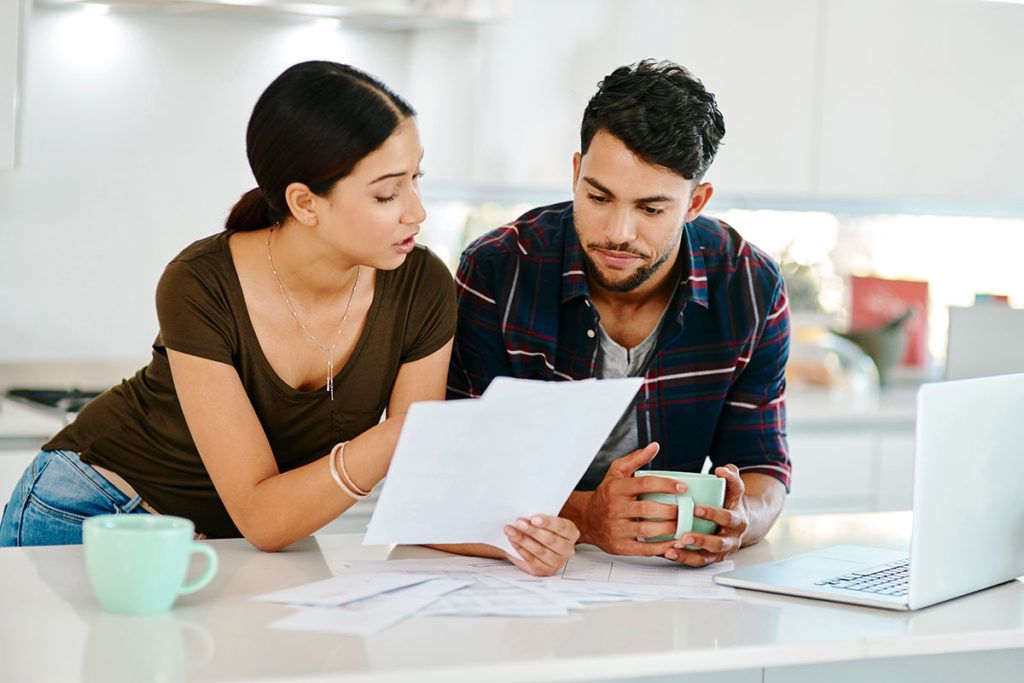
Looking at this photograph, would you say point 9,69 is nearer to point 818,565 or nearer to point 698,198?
point 698,198

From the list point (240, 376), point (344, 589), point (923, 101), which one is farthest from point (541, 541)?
point (923, 101)

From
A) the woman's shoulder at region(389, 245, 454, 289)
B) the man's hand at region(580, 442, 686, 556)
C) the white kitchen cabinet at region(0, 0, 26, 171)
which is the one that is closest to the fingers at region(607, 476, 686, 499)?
the man's hand at region(580, 442, 686, 556)

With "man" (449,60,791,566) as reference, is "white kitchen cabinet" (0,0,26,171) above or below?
above

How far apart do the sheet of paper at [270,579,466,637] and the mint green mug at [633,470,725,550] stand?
0.99 feet

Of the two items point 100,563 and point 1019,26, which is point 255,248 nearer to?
point 100,563

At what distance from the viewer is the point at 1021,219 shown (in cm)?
450

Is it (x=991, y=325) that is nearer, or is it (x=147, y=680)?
(x=147, y=680)

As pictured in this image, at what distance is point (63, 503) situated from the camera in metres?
1.75

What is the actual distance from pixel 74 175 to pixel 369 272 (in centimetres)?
165

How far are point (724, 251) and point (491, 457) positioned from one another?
792 millimetres

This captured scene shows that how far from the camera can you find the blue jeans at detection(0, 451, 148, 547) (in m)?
1.74

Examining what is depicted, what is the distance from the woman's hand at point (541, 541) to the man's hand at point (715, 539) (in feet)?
0.47

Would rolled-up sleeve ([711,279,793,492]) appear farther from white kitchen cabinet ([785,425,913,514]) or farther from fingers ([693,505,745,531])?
white kitchen cabinet ([785,425,913,514])

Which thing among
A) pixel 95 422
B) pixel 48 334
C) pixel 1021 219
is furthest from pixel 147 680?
pixel 1021 219
